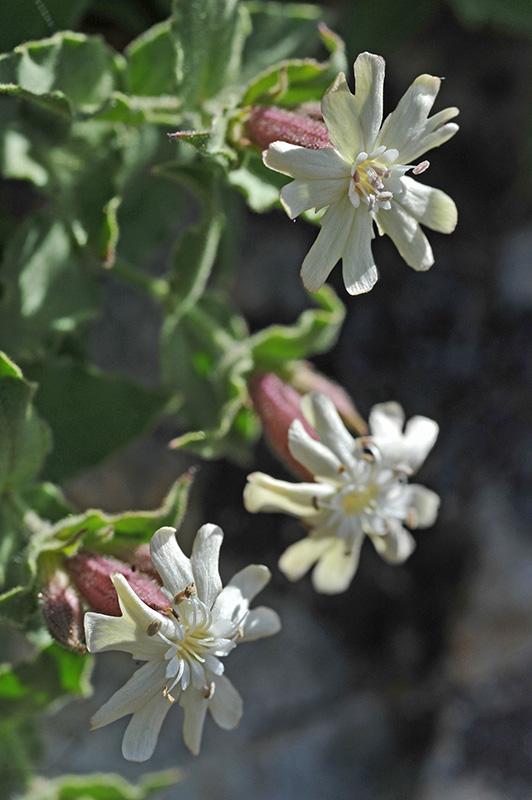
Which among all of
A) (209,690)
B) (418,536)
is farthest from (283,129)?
(418,536)

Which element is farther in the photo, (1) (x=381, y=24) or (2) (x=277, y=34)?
(1) (x=381, y=24)

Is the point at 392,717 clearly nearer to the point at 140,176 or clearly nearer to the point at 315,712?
the point at 315,712

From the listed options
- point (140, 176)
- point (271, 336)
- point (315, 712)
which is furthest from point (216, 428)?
point (315, 712)

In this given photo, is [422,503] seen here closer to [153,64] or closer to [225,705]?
[225,705]

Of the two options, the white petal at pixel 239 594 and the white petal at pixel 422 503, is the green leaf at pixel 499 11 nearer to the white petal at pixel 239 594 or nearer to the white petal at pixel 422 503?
the white petal at pixel 422 503

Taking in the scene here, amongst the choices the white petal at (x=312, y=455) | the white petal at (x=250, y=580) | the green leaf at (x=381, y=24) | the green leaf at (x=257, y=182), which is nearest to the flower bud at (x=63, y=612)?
the white petal at (x=250, y=580)

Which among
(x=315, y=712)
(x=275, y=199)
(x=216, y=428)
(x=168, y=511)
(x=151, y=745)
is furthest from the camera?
(x=315, y=712)
